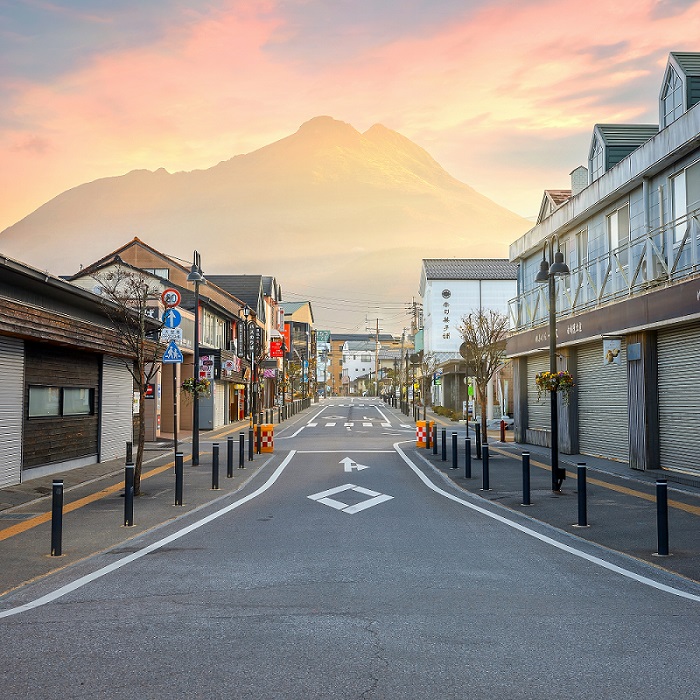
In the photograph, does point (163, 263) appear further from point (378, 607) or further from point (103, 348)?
point (378, 607)

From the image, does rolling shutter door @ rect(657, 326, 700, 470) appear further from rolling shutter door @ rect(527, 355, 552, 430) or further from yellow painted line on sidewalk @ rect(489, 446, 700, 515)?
rolling shutter door @ rect(527, 355, 552, 430)

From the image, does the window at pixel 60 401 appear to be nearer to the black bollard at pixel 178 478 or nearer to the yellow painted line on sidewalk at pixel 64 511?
the yellow painted line on sidewalk at pixel 64 511

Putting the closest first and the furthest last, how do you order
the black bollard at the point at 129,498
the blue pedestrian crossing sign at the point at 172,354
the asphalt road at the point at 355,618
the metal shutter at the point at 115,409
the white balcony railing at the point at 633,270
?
the asphalt road at the point at 355,618
the black bollard at the point at 129,498
the white balcony railing at the point at 633,270
the blue pedestrian crossing sign at the point at 172,354
the metal shutter at the point at 115,409

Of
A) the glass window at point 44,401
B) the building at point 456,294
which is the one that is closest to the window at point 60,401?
the glass window at point 44,401

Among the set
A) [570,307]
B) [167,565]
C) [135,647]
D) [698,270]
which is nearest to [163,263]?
[570,307]

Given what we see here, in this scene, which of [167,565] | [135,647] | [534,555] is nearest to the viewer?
[135,647]

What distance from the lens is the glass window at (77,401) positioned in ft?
68.8

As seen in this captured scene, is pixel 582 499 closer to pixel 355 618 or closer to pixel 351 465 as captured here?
pixel 355 618

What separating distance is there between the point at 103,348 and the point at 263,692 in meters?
18.0

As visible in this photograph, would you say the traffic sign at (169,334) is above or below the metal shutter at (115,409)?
above

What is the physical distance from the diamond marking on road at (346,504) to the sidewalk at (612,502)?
2197mm

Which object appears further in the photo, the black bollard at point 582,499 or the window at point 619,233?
the window at point 619,233

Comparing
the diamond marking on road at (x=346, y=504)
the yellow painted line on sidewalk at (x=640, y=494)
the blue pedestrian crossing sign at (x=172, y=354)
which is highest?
the blue pedestrian crossing sign at (x=172, y=354)

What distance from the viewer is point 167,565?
353 inches
